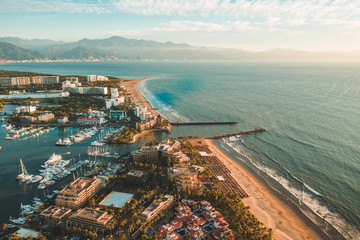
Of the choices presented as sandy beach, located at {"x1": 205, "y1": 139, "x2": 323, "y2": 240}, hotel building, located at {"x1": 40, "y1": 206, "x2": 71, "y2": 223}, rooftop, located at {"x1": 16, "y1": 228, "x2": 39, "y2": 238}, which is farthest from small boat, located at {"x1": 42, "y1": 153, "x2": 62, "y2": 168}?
sandy beach, located at {"x1": 205, "y1": 139, "x2": 323, "y2": 240}

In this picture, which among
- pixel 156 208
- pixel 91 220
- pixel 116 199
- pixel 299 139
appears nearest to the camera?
pixel 91 220

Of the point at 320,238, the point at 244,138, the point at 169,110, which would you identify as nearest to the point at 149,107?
the point at 169,110

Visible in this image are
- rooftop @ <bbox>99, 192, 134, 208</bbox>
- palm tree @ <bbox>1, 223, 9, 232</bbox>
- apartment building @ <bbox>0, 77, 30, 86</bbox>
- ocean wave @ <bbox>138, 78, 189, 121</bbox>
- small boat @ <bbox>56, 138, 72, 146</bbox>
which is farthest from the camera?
apartment building @ <bbox>0, 77, 30, 86</bbox>

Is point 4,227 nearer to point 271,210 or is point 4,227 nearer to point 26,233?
point 26,233

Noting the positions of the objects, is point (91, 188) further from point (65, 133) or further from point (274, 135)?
point (274, 135)

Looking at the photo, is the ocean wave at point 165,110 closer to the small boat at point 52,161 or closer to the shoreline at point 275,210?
the shoreline at point 275,210

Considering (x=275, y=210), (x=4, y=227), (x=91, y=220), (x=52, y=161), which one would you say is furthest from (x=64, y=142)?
(x=275, y=210)

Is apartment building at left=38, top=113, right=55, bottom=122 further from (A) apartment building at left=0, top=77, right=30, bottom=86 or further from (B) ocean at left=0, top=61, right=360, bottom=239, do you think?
(A) apartment building at left=0, top=77, right=30, bottom=86
